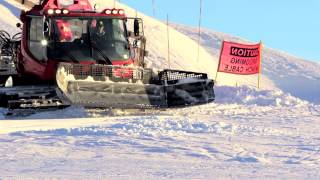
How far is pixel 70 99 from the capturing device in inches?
438

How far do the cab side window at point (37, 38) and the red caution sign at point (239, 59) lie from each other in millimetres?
6660

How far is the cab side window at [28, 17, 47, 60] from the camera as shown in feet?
41.8

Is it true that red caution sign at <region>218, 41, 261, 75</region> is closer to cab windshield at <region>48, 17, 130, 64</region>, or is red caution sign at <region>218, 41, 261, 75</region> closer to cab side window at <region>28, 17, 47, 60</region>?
cab windshield at <region>48, 17, 130, 64</region>

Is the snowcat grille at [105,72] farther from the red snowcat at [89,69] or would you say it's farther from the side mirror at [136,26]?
the side mirror at [136,26]

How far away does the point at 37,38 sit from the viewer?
1280 centimetres

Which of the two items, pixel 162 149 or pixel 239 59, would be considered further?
pixel 239 59

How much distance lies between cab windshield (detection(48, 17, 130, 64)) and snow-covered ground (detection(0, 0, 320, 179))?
1.30 metres

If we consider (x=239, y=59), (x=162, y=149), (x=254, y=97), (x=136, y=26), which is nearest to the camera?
(x=162, y=149)

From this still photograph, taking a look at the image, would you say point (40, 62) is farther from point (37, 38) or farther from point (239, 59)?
point (239, 59)

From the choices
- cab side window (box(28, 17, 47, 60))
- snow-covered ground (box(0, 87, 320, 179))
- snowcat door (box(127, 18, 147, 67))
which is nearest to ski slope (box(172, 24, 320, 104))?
snowcat door (box(127, 18, 147, 67))

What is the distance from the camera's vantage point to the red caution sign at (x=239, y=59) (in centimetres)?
1817

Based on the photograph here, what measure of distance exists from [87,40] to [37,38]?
98cm

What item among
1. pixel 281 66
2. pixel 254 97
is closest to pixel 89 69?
pixel 254 97

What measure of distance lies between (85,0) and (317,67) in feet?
126
